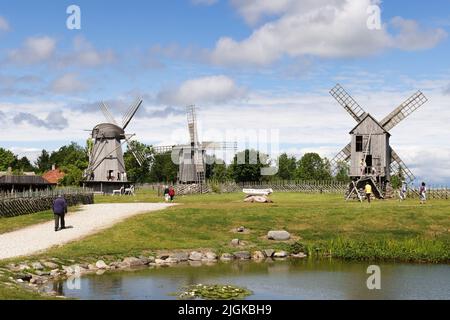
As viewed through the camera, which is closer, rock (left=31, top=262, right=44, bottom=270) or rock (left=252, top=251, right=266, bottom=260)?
rock (left=31, top=262, right=44, bottom=270)

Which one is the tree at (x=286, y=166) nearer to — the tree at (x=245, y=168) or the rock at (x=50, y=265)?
the tree at (x=245, y=168)

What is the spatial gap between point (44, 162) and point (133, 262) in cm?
16393

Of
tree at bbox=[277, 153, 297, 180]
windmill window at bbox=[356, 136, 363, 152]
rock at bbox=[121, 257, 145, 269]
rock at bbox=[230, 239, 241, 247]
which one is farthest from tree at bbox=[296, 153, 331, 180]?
rock at bbox=[121, 257, 145, 269]

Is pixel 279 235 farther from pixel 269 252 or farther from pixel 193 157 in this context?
pixel 193 157

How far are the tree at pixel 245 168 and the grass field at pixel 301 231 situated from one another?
3154 inches

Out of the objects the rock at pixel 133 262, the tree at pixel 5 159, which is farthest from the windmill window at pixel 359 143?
the tree at pixel 5 159

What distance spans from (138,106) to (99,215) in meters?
52.1

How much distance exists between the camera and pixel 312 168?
5699 inches

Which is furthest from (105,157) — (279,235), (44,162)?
(44,162)

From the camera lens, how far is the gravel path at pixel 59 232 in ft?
99.4

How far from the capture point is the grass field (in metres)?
33.8

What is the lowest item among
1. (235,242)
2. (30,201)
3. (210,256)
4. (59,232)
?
(210,256)

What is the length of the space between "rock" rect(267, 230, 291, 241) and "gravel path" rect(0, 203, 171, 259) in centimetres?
1007

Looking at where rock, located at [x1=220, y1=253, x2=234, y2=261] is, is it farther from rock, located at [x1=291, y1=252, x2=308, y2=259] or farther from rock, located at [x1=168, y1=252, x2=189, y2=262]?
rock, located at [x1=291, y1=252, x2=308, y2=259]
